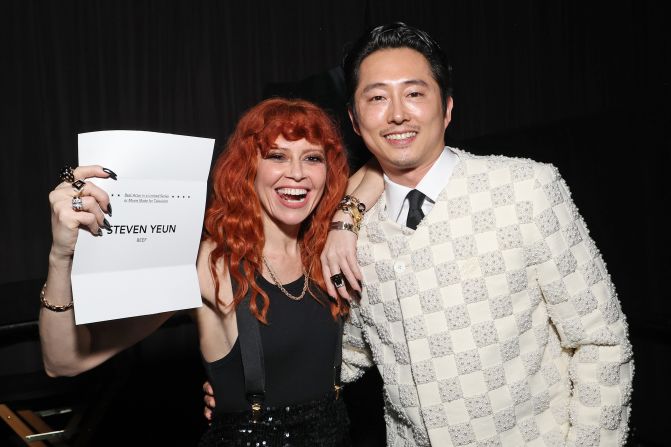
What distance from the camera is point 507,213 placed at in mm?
1390

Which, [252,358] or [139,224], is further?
[252,358]

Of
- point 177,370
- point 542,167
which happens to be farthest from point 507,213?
point 177,370

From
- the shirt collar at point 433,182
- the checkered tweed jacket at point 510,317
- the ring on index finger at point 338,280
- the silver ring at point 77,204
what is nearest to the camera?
the silver ring at point 77,204

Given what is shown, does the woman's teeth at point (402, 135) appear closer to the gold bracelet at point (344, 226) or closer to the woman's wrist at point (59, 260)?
the gold bracelet at point (344, 226)

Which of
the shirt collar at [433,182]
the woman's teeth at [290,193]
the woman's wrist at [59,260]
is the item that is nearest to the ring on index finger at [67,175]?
the woman's wrist at [59,260]

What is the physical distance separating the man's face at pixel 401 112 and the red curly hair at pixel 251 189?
210 millimetres

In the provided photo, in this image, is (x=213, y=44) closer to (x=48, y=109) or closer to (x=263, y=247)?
(x=48, y=109)

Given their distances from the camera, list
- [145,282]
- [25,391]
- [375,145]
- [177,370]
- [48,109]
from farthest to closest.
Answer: [177,370] < [48,109] < [25,391] < [375,145] < [145,282]

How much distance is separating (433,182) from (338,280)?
0.38m

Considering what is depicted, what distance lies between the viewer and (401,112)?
148cm

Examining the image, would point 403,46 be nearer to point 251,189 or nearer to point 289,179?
point 289,179

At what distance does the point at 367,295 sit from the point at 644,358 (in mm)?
2884

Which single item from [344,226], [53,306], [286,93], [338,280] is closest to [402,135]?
[344,226]

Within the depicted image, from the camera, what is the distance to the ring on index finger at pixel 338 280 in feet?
5.26
